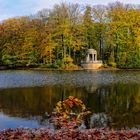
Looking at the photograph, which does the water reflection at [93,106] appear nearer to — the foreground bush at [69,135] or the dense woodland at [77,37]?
the foreground bush at [69,135]

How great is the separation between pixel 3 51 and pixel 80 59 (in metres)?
12.8

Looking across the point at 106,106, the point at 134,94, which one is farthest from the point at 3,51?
the point at 106,106

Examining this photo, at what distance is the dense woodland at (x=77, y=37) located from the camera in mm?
57344

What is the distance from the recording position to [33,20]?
61.7 metres

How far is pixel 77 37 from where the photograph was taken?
5884 centimetres

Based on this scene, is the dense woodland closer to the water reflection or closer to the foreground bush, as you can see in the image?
the water reflection

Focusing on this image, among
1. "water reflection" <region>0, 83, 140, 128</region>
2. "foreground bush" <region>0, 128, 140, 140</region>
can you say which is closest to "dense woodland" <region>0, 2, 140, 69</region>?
"water reflection" <region>0, 83, 140, 128</region>

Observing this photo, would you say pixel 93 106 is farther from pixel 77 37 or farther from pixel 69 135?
pixel 77 37

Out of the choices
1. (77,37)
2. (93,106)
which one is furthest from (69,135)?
(77,37)

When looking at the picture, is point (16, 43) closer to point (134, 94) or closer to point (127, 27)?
point (127, 27)

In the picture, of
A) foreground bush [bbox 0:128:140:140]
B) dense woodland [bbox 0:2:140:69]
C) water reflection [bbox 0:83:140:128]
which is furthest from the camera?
dense woodland [bbox 0:2:140:69]

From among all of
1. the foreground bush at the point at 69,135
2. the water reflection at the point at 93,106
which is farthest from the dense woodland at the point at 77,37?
the foreground bush at the point at 69,135

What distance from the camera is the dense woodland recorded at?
5734 cm

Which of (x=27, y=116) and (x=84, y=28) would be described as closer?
(x=27, y=116)
